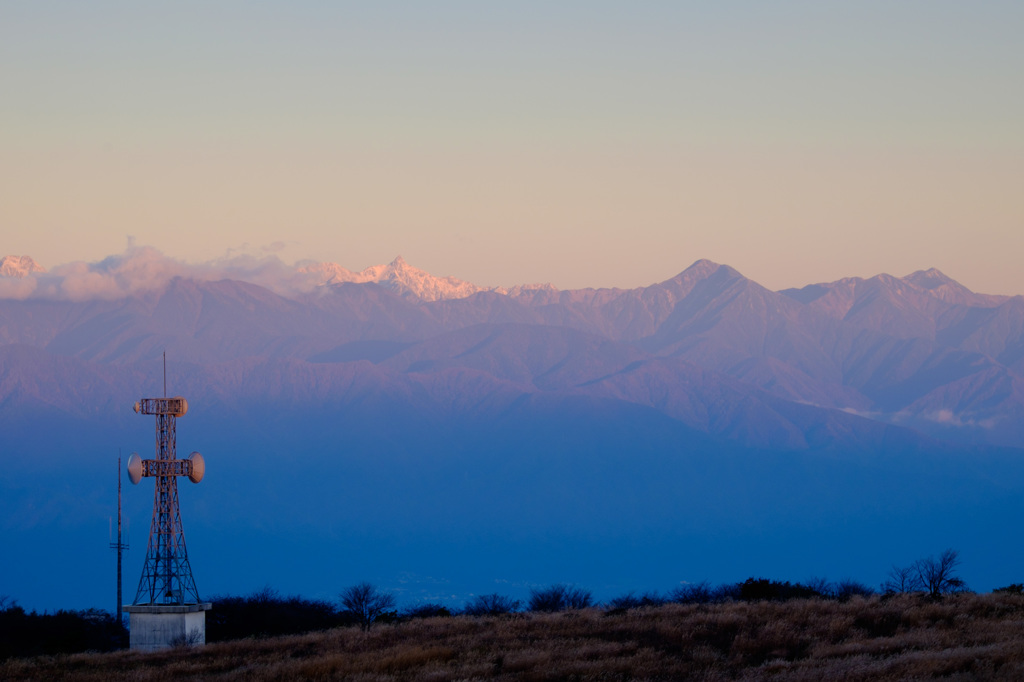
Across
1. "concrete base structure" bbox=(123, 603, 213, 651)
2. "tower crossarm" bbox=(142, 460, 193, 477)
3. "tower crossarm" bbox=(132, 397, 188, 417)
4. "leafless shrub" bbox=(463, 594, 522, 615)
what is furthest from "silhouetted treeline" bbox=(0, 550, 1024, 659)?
"tower crossarm" bbox=(132, 397, 188, 417)

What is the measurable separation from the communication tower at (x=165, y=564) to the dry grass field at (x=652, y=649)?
7010mm

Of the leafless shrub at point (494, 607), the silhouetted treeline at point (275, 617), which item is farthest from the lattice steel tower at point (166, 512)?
the leafless shrub at point (494, 607)

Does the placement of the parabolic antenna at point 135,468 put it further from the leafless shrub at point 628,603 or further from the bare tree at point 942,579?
the bare tree at point 942,579

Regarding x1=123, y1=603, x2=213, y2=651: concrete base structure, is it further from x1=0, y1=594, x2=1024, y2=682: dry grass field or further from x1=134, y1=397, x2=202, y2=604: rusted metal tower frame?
x1=0, y1=594, x2=1024, y2=682: dry grass field

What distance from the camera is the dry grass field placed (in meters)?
29.8

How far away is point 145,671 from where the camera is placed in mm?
33969

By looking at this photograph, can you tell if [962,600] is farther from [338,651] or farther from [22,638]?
[22,638]

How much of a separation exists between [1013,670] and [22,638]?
46.4 metres

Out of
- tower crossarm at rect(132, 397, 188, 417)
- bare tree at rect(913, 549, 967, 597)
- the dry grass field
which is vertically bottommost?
the dry grass field

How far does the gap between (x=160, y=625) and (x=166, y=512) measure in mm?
5182

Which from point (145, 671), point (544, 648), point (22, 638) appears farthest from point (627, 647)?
point (22, 638)

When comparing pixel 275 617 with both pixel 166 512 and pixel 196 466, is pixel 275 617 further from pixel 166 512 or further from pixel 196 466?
pixel 196 466

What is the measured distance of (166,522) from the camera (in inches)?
1967

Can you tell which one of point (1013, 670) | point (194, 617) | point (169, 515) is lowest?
point (1013, 670)
